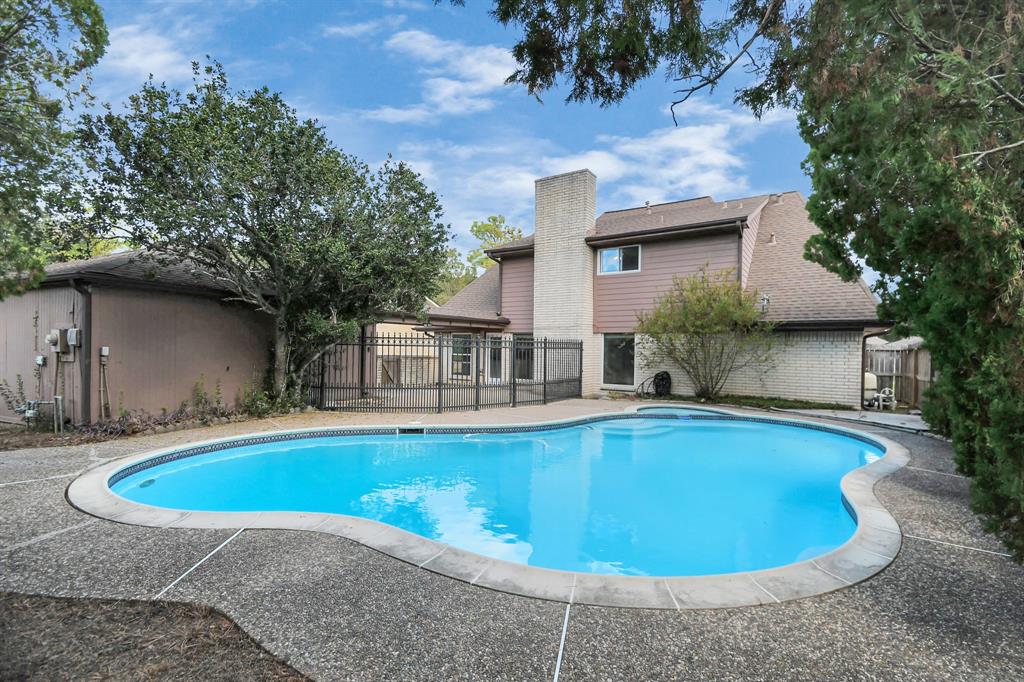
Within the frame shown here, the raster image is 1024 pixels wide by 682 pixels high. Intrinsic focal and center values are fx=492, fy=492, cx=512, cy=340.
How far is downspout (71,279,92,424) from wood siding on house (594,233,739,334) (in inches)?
471

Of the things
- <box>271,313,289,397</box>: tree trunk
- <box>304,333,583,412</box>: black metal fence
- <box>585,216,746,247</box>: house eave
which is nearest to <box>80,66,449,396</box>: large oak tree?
<box>271,313,289,397</box>: tree trunk

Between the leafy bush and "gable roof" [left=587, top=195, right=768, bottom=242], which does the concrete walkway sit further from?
"gable roof" [left=587, top=195, right=768, bottom=242]

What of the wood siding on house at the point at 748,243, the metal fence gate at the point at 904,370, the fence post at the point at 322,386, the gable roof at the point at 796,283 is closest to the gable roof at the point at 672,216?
the wood siding on house at the point at 748,243

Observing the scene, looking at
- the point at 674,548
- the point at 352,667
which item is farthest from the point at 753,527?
the point at 352,667

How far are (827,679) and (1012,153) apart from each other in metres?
2.70

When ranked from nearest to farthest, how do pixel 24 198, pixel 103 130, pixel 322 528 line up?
pixel 322 528, pixel 24 198, pixel 103 130

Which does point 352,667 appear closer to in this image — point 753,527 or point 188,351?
point 753,527

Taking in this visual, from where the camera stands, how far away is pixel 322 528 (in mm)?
3930

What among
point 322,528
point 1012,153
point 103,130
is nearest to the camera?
point 1012,153

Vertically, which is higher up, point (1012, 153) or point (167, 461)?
point (1012, 153)

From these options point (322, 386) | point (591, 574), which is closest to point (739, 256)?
point (322, 386)

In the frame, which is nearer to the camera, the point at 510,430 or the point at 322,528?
the point at 322,528

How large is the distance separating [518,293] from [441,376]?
6.41 meters

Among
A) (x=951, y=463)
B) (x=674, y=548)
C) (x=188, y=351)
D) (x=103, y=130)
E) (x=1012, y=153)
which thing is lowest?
(x=674, y=548)
